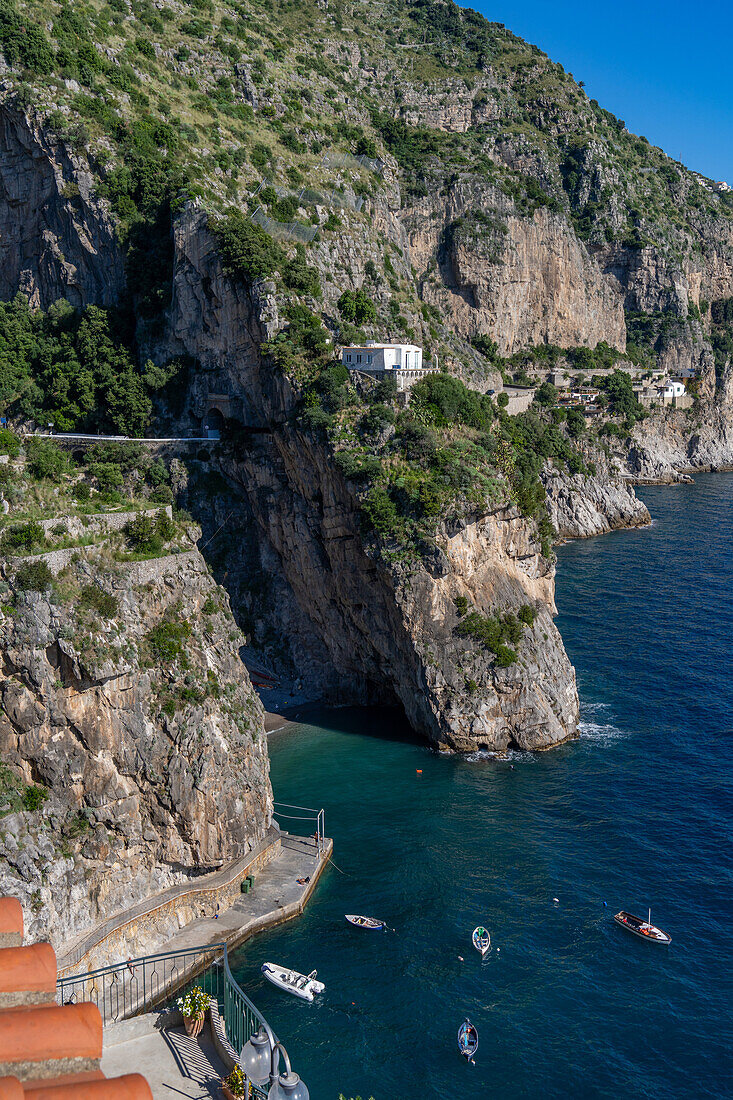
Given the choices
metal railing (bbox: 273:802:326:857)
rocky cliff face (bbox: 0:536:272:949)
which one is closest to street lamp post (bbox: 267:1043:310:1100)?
rocky cliff face (bbox: 0:536:272:949)

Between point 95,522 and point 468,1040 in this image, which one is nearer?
point 468,1040

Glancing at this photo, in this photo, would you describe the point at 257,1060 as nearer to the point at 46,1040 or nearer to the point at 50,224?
the point at 46,1040

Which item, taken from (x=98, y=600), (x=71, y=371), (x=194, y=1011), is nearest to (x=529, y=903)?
(x=194, y=1011)

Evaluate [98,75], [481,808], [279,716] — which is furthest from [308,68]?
[481,808]

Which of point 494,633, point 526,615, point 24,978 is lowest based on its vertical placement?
point 494,633

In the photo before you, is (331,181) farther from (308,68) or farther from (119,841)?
(119,841)

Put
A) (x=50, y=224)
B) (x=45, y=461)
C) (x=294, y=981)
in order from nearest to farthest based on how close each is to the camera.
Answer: (x=294, y=981)
(x=45, y=461)
(x=50, y=224)

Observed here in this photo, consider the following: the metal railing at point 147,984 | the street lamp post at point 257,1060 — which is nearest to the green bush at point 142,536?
the metal railing at point 147,984

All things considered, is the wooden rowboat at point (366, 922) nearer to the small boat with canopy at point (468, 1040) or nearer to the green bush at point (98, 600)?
the small boat with canopy at point (468, 1040)
